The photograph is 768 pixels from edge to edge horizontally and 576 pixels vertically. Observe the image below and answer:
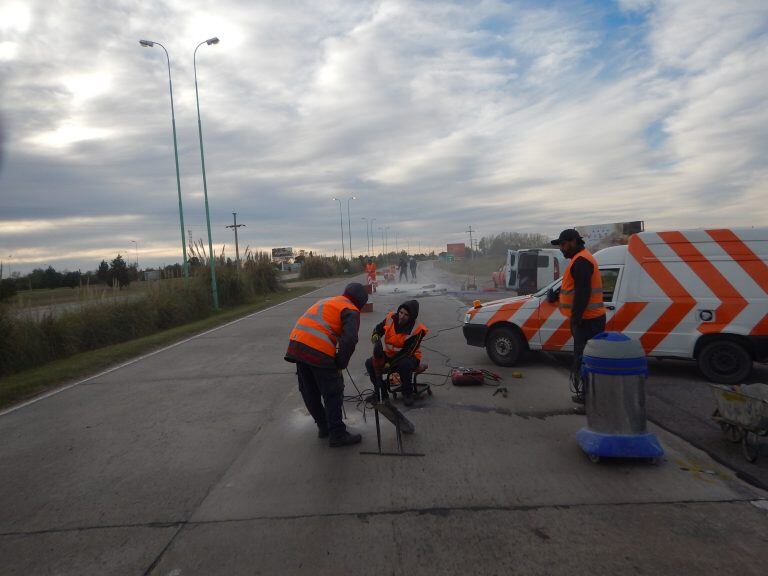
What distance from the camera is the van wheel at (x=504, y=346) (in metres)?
8.83

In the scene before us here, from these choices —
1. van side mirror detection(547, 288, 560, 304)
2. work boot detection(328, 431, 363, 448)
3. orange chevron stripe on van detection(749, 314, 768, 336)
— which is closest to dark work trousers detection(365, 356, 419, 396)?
work boot detection(328, 431, 363, 448)

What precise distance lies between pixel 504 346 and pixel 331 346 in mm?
4381

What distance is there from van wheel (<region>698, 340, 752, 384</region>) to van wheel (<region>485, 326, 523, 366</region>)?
8.22ft

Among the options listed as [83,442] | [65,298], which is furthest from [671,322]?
[65,298]

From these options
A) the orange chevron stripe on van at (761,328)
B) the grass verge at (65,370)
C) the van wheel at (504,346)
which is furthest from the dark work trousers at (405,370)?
the grass verge at (65,370)

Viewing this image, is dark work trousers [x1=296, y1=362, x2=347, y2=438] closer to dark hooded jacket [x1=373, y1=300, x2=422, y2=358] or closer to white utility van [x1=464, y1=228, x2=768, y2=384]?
dark hooded jacket [x1=373, y1=300, x2=422, y2=358]

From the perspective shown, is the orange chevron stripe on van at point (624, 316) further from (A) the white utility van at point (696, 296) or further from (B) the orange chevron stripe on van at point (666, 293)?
(B) the orange chevron stripe on van at point (666, 293)

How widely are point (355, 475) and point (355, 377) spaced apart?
13.7 feet

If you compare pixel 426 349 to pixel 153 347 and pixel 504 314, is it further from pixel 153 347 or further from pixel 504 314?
pixel 153 347

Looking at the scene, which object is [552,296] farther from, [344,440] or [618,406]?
[344,440]

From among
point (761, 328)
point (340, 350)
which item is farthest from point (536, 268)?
point (340, 350)

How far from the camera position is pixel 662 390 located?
7184mm

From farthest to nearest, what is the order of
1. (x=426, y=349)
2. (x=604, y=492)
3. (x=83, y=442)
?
1. (x=426, y=349)
2. (x=83, y=442)
3. (x=604, y=492)

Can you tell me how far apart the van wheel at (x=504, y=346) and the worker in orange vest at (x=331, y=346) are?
4.00 metres
